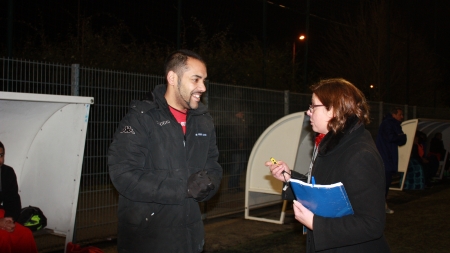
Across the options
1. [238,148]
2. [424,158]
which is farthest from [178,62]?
[424,158]

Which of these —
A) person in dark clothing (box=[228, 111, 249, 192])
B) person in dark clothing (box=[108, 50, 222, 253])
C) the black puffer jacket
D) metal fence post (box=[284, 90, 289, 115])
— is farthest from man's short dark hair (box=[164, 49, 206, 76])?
metal fence post (box=[284, 90, 289, 115])

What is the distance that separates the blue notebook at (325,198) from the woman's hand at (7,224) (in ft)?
9.23

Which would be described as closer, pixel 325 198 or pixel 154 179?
pixel 325 198

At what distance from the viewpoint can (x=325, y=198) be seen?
2355 mm

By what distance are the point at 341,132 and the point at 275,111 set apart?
6055 millimetres

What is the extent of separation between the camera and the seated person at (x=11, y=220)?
3.97 m

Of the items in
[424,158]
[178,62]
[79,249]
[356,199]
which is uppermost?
[178,62]

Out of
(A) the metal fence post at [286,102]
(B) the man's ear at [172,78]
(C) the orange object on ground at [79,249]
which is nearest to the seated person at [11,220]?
(C) the orange object on ground at [79,249]

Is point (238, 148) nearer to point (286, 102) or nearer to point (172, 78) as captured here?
point (286, 102)

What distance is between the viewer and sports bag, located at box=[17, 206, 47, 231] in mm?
4488

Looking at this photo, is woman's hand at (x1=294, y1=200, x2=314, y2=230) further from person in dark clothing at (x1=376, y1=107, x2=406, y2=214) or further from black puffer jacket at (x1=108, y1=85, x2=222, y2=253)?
person in dark clothing at (x1=376, y1=107, x2=406, y2=214)

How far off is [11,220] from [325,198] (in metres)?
3.02

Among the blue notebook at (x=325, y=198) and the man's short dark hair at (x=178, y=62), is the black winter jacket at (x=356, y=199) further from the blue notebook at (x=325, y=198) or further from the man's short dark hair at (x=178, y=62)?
the man's short dark hair at (x=178, y=62)

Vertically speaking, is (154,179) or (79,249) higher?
(154,179)
